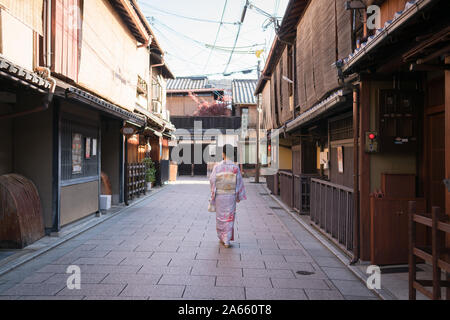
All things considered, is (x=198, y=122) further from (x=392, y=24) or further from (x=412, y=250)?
(x=412, y=250)

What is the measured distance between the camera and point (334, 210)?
8203mm

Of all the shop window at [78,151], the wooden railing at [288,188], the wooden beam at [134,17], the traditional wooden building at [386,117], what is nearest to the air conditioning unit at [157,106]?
the wooden beam at [134,17]

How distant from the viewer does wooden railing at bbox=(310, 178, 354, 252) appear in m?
7.07

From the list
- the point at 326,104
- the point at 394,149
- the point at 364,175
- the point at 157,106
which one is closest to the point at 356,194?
the point at 364,175

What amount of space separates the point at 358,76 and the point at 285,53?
28.8 feet

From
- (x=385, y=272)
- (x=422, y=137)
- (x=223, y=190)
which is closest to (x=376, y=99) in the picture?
(x=422, y=137)

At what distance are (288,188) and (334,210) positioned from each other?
6.14 metres

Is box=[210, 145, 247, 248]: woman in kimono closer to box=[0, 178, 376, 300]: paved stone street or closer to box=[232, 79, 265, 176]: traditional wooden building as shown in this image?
box=[0, 178, 376, 300]: paved stone street

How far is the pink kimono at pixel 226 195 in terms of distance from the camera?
26.3 feet

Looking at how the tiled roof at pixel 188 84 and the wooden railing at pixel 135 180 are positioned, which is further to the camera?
the tiled roof at pixel 188 84

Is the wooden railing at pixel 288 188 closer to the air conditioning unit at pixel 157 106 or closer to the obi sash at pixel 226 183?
the obi sash at pixel 226 183

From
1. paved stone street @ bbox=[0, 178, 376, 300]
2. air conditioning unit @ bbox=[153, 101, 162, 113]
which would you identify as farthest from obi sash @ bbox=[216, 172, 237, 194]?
air conditioning unit @ bbox=[153, 101, 162, 113]

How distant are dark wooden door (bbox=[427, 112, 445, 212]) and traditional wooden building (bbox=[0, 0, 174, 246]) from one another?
6712 mm

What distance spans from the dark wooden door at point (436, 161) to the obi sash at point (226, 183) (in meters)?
3.83
